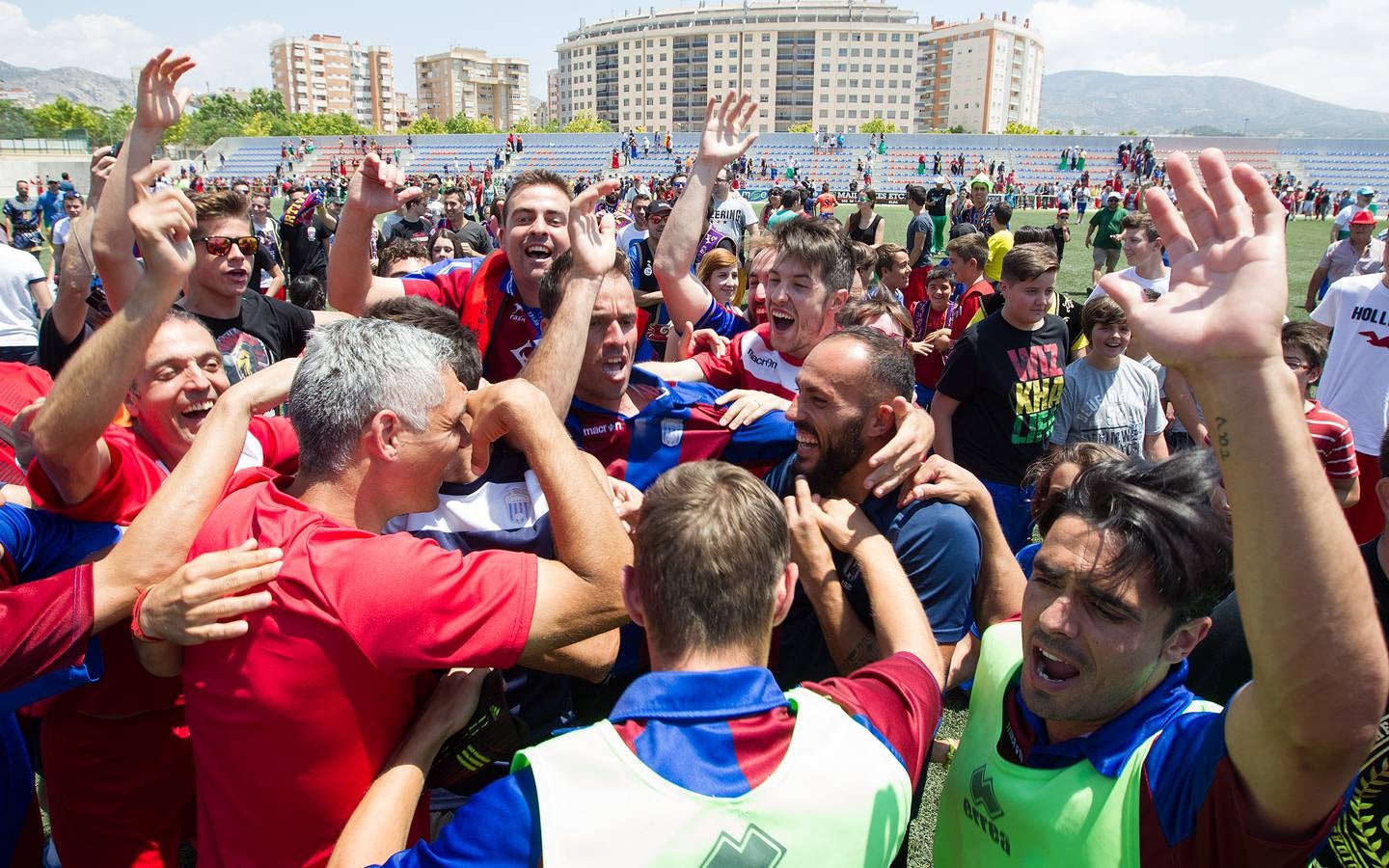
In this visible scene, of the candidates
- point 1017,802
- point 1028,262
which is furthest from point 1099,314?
point 1017,802

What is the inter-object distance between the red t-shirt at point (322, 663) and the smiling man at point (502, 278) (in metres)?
2.18

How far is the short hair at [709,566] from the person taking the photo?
1510 millimetres

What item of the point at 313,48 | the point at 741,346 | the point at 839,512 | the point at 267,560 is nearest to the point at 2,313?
the point at 741,346

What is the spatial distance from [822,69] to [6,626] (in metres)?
157

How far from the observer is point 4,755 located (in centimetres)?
238

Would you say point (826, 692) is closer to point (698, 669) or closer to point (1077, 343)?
point (698, 669)

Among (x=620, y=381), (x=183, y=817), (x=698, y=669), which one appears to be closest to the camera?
(x=698, y=669)

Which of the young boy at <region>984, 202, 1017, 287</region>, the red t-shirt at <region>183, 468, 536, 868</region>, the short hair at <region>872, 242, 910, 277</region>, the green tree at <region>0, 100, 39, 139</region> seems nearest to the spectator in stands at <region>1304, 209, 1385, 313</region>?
the young boy at <region>984, 202, 1017, 287</region>

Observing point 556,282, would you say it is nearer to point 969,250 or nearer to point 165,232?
point 165,232

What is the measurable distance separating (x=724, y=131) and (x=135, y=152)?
2480 mm

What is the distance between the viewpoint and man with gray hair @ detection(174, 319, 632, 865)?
177cm

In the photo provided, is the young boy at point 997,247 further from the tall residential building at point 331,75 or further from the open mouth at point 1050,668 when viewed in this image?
the tall residential building at point 331,75

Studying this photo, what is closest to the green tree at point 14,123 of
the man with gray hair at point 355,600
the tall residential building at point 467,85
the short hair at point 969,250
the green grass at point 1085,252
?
the green grass at point 1085,252

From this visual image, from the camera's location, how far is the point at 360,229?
12.4ft
